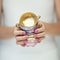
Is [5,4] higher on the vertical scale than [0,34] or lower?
higher

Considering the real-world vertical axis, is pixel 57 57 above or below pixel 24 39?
below

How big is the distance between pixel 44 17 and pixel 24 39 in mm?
275

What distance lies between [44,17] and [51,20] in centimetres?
5

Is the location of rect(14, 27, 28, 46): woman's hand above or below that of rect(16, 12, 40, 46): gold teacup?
below

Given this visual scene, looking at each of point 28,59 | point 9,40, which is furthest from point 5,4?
point 28,59

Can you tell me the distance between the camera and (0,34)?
1057mm

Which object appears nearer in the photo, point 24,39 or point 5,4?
point 24,39

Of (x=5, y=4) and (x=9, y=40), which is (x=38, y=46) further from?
(x=5, y=4)

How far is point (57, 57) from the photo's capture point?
1.08 metres

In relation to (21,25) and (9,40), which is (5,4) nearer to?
(9,40)

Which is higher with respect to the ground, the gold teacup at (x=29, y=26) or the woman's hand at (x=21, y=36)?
the gold teacup at (x=29, y=26)

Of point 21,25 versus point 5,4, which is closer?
point 21,25

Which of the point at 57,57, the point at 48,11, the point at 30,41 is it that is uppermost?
the point at 48,11

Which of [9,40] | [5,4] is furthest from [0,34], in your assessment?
[5,4]
